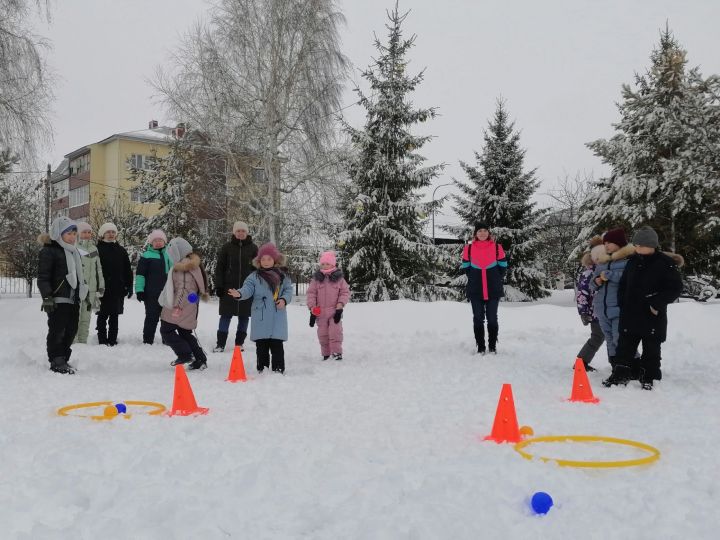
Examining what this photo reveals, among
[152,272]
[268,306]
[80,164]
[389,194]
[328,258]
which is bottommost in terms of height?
[268,306]

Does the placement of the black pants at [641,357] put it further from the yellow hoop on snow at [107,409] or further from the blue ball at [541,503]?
the yellow hoop on snow at [107,409]

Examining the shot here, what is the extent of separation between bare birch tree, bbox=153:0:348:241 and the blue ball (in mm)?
18803

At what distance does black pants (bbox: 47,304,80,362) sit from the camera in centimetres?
761

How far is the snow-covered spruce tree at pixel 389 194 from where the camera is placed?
19875mm

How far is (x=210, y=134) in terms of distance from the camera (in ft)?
71.1

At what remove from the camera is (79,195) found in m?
56.6

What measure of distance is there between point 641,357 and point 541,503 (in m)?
4.34

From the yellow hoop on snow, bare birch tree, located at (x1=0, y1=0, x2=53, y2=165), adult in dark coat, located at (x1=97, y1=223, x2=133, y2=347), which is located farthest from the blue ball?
bare birch tree, located at (x1=0, y1=0, x2=53, y2=165)

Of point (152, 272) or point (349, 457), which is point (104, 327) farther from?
point (349, 457)

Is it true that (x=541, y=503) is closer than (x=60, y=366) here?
Yes

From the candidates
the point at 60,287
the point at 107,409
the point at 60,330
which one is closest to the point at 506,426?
the point at 107,409

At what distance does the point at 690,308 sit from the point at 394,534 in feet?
36.2

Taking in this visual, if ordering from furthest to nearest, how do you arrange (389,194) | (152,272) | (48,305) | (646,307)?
(389,194)
(152,272)
(48,305)
(646,307)

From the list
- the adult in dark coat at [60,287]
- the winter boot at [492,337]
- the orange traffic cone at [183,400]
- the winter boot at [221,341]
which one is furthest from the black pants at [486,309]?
the adult in dark coat at [60,287]
